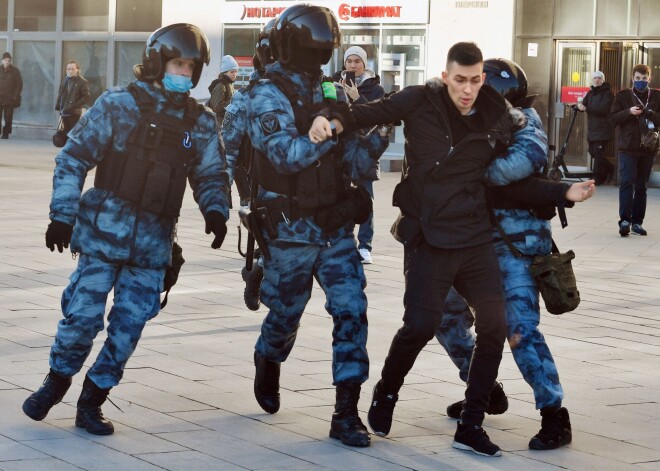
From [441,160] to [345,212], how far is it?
1.56ft

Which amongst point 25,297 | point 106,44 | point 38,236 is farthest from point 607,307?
point 106,44

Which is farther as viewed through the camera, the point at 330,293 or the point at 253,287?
the point at 253,287

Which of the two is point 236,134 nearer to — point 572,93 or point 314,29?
point 314,29

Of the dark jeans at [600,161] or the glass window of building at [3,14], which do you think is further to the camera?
the glass window of building at [3,14]

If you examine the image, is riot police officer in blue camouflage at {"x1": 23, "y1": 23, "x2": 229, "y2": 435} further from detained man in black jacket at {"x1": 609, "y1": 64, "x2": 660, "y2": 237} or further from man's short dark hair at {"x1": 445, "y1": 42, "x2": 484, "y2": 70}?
detained man in black jacket at {"x1": 609, "y1": 64, "x2": 660, "y2": 237}

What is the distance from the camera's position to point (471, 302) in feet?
18.6

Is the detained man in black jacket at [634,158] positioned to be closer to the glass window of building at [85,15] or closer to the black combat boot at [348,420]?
the black combat boot at [348,420]

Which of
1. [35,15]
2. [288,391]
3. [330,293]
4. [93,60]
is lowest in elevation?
[288,391]

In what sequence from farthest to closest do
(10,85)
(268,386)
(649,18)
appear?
(10,85) → (649,18) → (268,386)

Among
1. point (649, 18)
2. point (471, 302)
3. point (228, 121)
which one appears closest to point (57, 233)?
point (471, 302)

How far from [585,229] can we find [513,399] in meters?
9.12

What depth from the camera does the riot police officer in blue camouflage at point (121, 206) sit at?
568 cm

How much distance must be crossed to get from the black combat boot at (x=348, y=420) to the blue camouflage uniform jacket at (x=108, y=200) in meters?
0.90

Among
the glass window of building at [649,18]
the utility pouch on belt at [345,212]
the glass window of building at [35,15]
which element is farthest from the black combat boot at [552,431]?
the glass window of building at [35,15]
